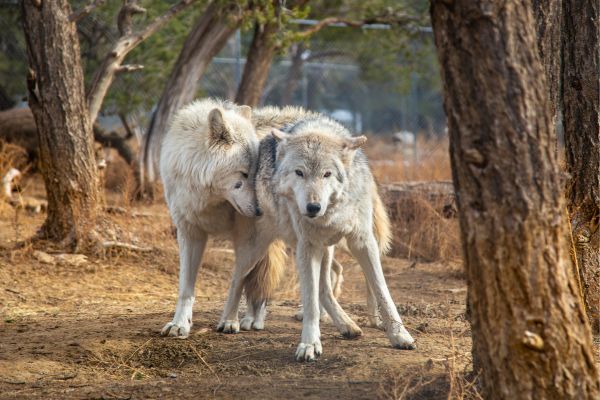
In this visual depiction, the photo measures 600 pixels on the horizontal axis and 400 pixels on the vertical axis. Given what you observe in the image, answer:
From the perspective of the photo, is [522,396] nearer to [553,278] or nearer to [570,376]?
[570,376]

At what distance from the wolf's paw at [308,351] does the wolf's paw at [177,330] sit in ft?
3.29

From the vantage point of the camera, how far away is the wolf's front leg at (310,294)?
464 cm

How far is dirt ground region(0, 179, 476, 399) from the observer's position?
400 cm

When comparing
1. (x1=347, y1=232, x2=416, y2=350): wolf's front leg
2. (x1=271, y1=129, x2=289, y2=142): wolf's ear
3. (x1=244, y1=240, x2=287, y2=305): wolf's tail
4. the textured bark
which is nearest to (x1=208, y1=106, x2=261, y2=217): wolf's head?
(x1=271, y1=129, x2=289, y2=142): wolf's ear

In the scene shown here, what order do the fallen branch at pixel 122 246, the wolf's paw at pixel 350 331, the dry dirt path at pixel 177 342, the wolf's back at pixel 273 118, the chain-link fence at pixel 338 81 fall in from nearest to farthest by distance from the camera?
the dry dirt path at pixel 177 342
the wolf's paw at pixel 350 331
the wolf's back at pixel 273 118
the fallen branch at pixel 122 246
the chain-link fence at pixel 338 81

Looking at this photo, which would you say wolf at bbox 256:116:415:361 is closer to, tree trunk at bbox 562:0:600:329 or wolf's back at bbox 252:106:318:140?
wolf's back at bbox 252:106:318:140

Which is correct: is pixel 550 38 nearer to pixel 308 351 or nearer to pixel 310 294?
pixel 310 294

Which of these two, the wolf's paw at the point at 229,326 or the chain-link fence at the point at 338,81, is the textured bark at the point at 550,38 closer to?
the wolf's paw at the point at 229,326

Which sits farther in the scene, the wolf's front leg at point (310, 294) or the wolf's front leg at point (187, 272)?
the wolf's front leg at point (187, 272)

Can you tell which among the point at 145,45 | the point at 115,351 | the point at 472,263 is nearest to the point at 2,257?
the point at 115,351

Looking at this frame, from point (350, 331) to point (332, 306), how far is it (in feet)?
0.80

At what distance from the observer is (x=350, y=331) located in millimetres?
5070

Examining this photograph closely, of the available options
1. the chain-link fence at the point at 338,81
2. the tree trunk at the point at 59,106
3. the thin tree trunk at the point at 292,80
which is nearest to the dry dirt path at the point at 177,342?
the tree trunk at the point at 59,106

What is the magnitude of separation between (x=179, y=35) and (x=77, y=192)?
21.7ft
